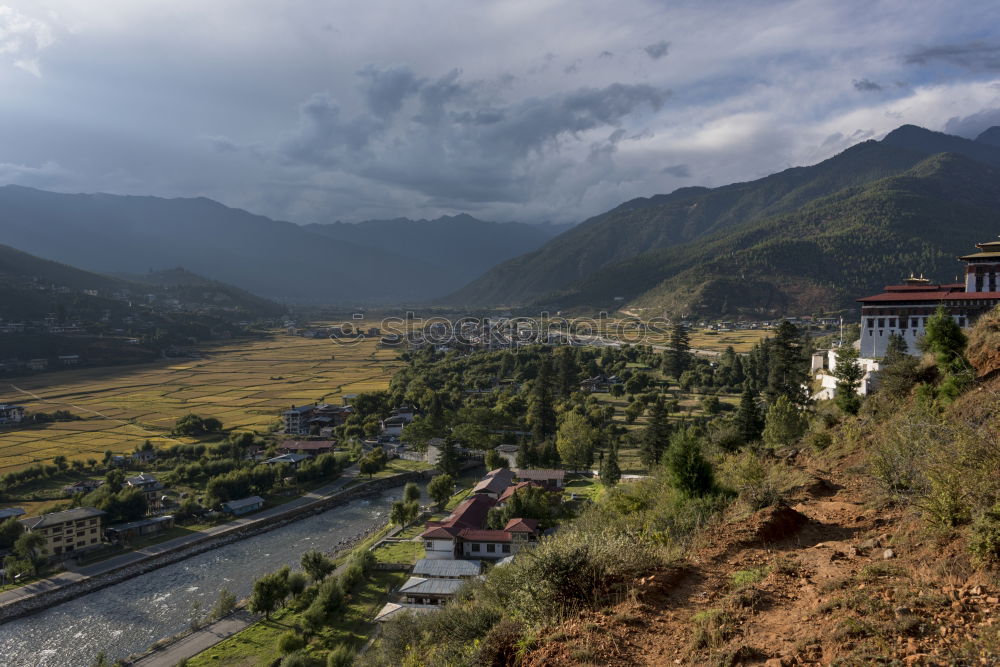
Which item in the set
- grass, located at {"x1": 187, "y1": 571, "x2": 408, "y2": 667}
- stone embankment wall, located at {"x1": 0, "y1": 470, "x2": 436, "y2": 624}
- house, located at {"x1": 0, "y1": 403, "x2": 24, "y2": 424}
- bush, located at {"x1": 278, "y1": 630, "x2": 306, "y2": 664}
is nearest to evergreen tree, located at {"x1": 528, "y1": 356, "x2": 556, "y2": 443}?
Answer: stone embankment wall, located at {"x1": 0, "y1": 470, "x2": 436, "y2": 624}

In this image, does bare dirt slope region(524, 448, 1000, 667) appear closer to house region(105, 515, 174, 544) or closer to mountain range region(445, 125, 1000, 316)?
house region(105, 515, 174, 544)

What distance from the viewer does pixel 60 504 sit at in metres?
28.1

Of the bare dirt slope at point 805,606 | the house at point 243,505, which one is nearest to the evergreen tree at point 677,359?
the house at point 243,505

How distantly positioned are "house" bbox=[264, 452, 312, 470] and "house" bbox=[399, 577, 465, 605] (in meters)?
19.3

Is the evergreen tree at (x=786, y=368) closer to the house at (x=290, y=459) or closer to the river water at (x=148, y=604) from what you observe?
the river water at (x=148, y=604)

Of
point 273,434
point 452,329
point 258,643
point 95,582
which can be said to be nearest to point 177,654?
point 258,643

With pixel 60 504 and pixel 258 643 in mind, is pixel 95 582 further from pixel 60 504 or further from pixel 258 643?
pixel 258 643

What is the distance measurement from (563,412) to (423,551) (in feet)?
67.8

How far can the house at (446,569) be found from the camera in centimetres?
1914

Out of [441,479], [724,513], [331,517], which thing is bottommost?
[331,517]

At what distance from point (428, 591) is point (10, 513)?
73.7ft

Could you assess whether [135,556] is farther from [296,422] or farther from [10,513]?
[296,422]

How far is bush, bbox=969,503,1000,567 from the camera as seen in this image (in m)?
4.80

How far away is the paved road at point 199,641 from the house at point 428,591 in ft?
18.8
